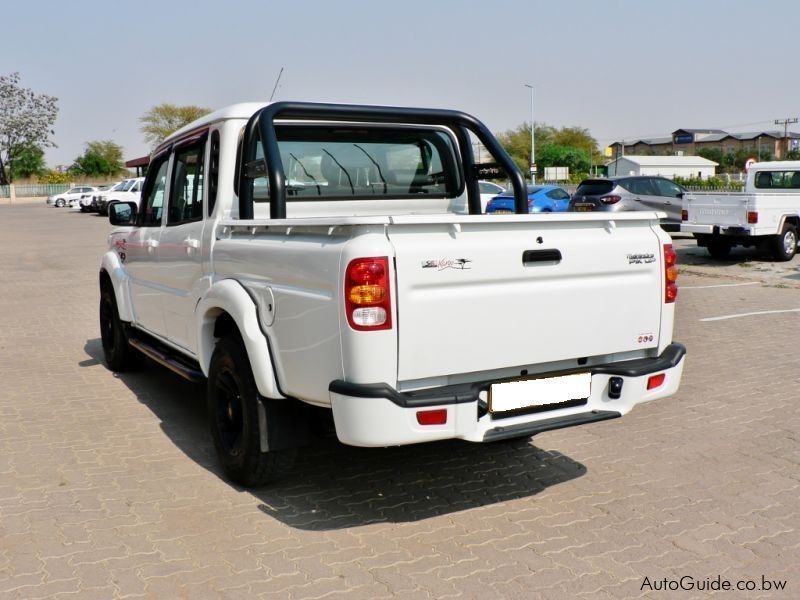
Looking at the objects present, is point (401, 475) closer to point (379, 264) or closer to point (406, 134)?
point (379, 264)

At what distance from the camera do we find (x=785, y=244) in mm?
16016

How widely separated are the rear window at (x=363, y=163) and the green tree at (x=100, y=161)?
9162 cm

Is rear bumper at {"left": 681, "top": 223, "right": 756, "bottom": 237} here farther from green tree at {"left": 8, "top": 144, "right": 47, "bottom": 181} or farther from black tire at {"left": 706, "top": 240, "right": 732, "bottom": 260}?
green tree at {"left": 8, "top": 144, "right": 47, "bottom": 181}

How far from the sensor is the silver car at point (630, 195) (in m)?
19.9

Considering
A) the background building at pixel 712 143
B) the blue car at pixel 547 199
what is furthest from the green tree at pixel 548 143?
the blue car at pixel 547 199

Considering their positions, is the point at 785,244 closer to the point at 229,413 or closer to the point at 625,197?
the point at 625,197

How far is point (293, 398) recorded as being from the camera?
4.02m

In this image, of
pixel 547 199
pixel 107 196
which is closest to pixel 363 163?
pixel 547 199

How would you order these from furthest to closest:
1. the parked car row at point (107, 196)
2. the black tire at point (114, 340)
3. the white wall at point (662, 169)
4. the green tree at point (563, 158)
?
the white wall at point (662, 169), the green tree at point (563, 158), the parked car row at point (107, 196), the black tire at point (114, 340)

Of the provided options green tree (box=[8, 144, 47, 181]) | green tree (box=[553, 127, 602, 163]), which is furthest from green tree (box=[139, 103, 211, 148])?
green tree (box=[553, 127, 602, 163])

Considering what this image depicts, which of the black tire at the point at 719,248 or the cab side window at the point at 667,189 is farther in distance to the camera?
the cab side window at the point at 667,189

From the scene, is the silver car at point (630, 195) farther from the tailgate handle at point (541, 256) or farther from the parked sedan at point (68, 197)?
the parked sedan at point (68, 197)

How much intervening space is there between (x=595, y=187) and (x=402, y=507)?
17309mm

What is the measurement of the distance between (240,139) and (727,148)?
5629 inches
